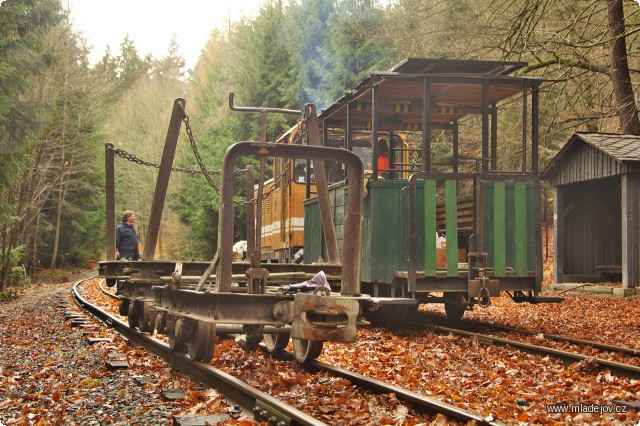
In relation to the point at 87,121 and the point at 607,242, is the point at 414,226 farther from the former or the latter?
the point at 87,121

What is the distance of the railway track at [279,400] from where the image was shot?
185 inches

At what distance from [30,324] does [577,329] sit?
339 inches

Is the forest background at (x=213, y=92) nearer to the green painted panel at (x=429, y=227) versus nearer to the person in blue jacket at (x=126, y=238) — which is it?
the person in blue jacket at (x=126, y=238)

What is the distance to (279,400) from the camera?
520cm

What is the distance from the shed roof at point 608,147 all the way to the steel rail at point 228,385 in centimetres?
1139

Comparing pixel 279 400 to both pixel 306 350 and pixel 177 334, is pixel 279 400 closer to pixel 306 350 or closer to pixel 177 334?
pixel 306 350

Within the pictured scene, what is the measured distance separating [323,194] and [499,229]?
3.58 metres

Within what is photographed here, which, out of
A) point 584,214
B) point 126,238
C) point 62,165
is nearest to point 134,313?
point 126,238

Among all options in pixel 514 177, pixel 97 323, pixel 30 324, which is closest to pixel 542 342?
pixel 514 177

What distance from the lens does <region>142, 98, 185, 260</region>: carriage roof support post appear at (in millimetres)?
8469

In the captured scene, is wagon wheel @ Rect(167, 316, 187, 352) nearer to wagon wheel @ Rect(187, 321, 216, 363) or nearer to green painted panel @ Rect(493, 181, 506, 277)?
wagon wheel @ Rect(187, 321, 216, 363)

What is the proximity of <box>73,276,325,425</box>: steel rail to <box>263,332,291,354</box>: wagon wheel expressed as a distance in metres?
0.96

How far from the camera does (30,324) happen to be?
12172 millimetres

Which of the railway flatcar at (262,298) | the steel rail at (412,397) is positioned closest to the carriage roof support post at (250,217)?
the railway flatcar at (262,298)
